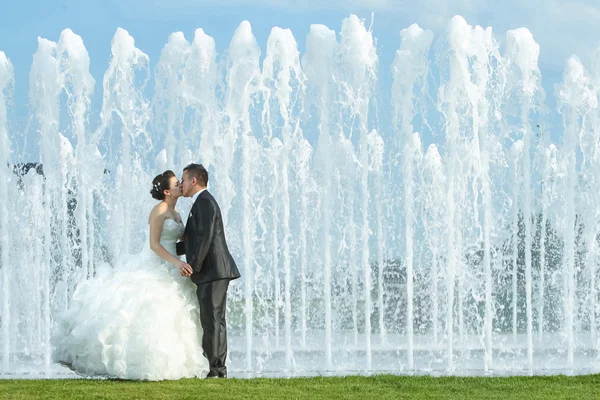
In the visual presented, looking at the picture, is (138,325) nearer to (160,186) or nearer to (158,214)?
(158,214)

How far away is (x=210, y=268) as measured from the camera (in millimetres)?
8344

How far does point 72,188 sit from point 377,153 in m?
5.23

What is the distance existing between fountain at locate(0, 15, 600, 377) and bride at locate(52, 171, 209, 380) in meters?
3.12

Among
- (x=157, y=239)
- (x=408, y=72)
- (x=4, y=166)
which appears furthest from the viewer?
(x=4, y=166)

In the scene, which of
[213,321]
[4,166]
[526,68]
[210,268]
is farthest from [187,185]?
[4,166]

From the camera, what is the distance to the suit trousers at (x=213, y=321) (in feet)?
27.3

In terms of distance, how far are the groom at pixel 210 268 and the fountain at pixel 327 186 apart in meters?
3.01

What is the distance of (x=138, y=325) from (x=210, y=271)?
2.46ft

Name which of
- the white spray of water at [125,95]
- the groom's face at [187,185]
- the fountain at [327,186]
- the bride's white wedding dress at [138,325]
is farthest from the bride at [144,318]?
the white spray of water at [125,95]

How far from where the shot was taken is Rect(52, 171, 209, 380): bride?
8.02 m

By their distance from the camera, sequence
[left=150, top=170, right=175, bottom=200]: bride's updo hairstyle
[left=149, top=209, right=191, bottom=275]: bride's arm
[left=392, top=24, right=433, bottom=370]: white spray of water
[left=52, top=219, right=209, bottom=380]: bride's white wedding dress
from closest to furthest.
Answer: [left=52, top=219, right=209, bottom=380]: bride's white wedding dress < [left=149, top=209, right=191, bottom=275]: bride's arm < [left=150, top=170, right=175, bottom=200]: bride's updo hairstyle < [left=392, top=24, right=433, bottom=370]: white spray of water

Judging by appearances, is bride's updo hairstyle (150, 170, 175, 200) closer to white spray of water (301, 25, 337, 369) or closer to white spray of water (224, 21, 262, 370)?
white spray of water (224, 21, 262, 370)

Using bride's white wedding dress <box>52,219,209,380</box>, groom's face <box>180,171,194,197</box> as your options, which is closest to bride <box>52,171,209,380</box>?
bride's white wedding dress <box>52,219,209,380</box>

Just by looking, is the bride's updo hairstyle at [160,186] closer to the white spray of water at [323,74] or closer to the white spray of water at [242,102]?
the white spray of water at [242,102]
